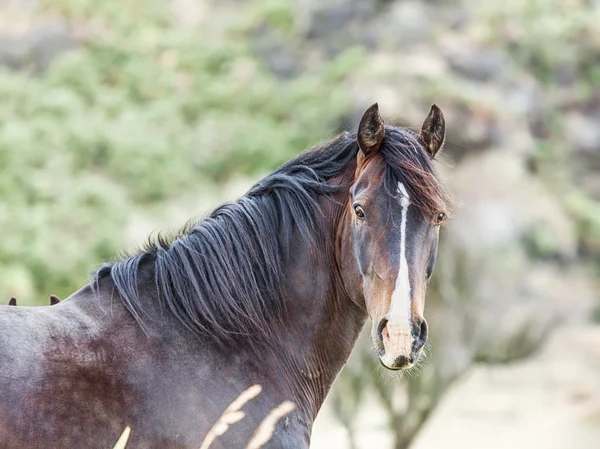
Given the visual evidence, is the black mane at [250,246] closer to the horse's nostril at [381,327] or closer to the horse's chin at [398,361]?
the horse's nostril at [381,327]

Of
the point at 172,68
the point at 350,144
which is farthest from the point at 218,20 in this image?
the point at 350,144

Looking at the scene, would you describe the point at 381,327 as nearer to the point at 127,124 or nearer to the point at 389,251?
the point at 389,251

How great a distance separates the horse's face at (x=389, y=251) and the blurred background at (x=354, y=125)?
271 inches

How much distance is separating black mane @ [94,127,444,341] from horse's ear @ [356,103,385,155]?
0.05 meters

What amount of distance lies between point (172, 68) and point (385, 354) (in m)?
27.2

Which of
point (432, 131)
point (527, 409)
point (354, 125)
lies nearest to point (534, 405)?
point (527, 409)

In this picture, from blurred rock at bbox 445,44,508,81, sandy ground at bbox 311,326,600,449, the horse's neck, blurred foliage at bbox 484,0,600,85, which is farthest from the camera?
blurred foliage at bbox 484,0,600,85

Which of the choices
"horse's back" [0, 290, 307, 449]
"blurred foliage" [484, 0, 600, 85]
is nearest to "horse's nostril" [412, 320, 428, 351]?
"horse's back" [0, 290, 307, 449]

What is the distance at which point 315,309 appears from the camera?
379cm

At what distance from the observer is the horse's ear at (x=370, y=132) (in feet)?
11.9

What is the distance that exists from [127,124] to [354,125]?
6.70 metres

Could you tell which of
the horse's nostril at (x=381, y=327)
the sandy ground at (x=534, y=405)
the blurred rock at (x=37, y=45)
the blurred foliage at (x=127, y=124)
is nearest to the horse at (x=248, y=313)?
the horse's nostril at (x=381, y=327)

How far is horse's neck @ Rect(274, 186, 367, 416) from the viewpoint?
3775 millimetres

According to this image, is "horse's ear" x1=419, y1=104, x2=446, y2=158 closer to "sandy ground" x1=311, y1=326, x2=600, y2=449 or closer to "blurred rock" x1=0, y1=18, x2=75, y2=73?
"sandy ground" x1=311, y1=326, x2=600, y2=449
